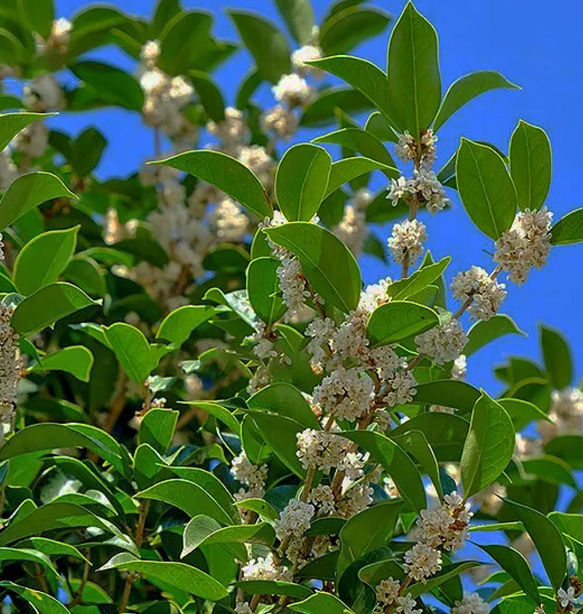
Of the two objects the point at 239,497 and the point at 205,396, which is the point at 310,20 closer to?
the point at 205,396

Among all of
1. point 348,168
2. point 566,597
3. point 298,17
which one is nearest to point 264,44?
point 298,17

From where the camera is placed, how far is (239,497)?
142 centimetres

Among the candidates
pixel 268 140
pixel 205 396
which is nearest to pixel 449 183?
pixel 205 396

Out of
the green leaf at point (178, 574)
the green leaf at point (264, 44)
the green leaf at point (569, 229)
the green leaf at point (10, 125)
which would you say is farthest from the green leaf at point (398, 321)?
the green leaf at point (264, 44)

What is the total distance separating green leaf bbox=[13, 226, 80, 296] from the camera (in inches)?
63.9

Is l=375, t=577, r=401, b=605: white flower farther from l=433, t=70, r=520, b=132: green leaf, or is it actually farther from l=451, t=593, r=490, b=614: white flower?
l=433, t=70, r=520, b=132: green leaf

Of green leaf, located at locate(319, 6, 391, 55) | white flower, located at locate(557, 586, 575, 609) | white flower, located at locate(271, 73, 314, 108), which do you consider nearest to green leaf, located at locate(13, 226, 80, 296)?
white flower, located at locate(557, 586, 575, 609)

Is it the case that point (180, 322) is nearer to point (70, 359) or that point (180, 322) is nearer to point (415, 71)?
point (70, 359)

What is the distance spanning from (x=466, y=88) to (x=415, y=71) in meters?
0.10

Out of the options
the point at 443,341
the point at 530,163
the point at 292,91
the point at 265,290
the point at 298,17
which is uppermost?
the point at 298,17

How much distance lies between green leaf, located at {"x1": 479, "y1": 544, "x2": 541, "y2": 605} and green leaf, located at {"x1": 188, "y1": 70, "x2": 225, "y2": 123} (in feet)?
5.52

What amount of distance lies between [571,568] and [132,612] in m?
0.58

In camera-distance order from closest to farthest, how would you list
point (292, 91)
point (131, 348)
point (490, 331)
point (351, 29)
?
point (131, 348) → point (490, 331) → point (292, 91) → point (351, 29)

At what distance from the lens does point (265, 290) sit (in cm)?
147
